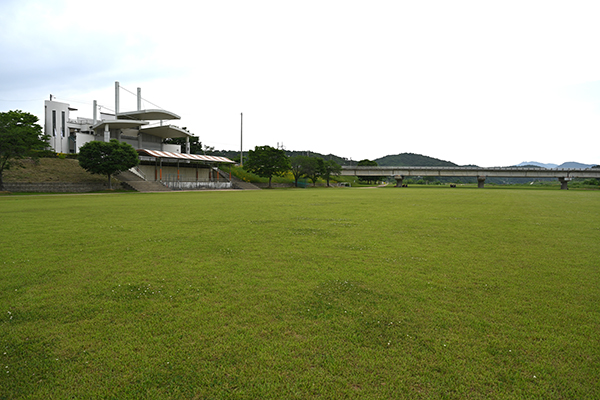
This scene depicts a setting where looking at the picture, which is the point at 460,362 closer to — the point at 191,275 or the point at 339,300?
the point at 339,300

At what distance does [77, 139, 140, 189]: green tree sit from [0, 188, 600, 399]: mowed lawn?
44465 mm

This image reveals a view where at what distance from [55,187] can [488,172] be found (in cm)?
10139

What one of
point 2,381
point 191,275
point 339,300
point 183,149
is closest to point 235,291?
point 191,275

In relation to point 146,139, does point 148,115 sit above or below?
above

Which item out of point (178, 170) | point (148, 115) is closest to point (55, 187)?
point (178, 170)

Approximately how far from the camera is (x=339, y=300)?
5.42 meters

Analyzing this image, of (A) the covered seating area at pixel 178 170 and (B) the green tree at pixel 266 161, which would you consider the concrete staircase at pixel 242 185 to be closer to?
(A) the covered seating area at pixel 178 170

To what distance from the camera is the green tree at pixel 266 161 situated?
71375 mm

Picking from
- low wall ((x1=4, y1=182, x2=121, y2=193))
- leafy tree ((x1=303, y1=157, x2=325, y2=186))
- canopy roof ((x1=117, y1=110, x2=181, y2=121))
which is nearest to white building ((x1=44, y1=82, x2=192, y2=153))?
canopy roof ((x1=117, y1=110, x2=181, y2=121))

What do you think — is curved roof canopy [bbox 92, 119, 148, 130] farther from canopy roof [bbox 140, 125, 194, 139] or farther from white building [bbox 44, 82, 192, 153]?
canopy roof [bbox 140, 125, 194, 139]

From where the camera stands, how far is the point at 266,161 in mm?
71500

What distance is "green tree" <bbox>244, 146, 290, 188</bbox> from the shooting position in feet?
234

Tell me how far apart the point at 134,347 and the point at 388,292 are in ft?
13.5

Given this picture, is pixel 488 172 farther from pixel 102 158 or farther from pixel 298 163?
pixel 102 158
